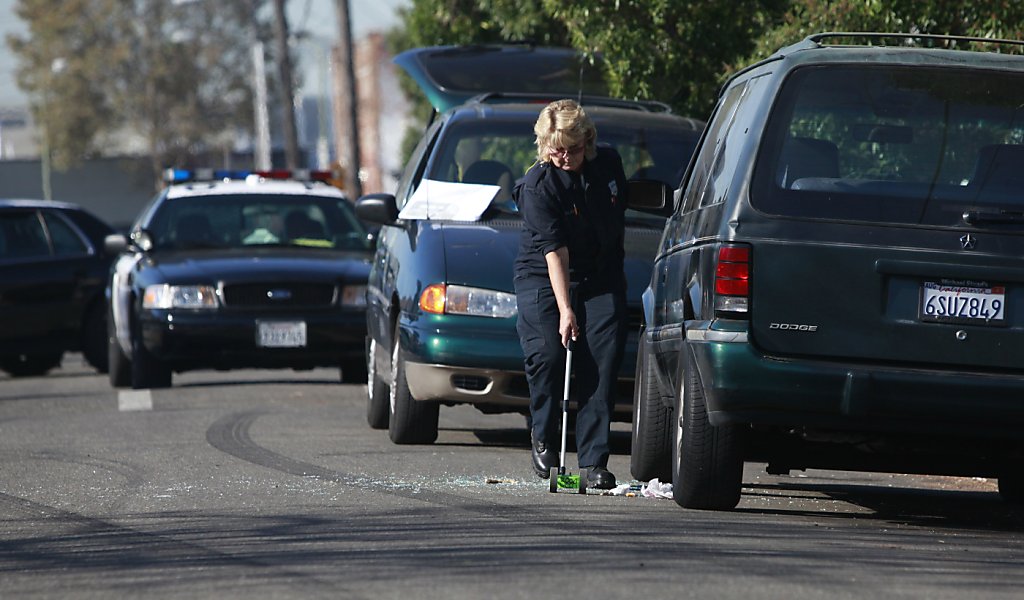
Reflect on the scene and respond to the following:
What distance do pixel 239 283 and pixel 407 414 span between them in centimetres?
442

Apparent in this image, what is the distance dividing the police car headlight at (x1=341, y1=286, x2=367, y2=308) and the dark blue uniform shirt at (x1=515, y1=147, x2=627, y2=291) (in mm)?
6126

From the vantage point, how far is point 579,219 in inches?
344

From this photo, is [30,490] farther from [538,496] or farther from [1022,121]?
[1022,121]

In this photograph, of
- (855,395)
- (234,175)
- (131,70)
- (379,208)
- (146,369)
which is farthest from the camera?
(131,70)

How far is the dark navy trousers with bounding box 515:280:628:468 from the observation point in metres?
8.76

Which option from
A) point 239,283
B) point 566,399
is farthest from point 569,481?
point 239,283

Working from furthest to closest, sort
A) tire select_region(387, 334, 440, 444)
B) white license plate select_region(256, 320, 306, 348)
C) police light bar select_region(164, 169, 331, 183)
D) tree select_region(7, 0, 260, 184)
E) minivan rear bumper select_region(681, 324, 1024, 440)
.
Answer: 1. tree select_region(7, 0, 260, 184)
2. police light bar select_region(164, 169, 331, 183)
3. white license plate select_region(256, 320, 306, 348)
4. tire select_region(387, 334, 440, 444)
5. minivan rear bumper select_region(681, 324, 1024, 440)

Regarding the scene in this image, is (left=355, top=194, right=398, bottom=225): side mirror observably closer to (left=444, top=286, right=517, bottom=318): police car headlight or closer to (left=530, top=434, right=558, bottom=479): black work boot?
(left=444, top=286, right=517, bottom=318): police car headlight

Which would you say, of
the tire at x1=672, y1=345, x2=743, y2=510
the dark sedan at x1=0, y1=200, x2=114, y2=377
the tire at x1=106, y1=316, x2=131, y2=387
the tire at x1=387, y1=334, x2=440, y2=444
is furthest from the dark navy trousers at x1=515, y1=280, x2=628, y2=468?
the dark sedan at x1=0, y1=200, x2=114, y2=377

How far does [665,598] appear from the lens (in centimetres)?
584

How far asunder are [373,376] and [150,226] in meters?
4.22

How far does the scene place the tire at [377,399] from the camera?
1177 cm

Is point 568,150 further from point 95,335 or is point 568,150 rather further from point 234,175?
point 95,335

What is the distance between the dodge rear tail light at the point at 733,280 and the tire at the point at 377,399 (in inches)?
184
